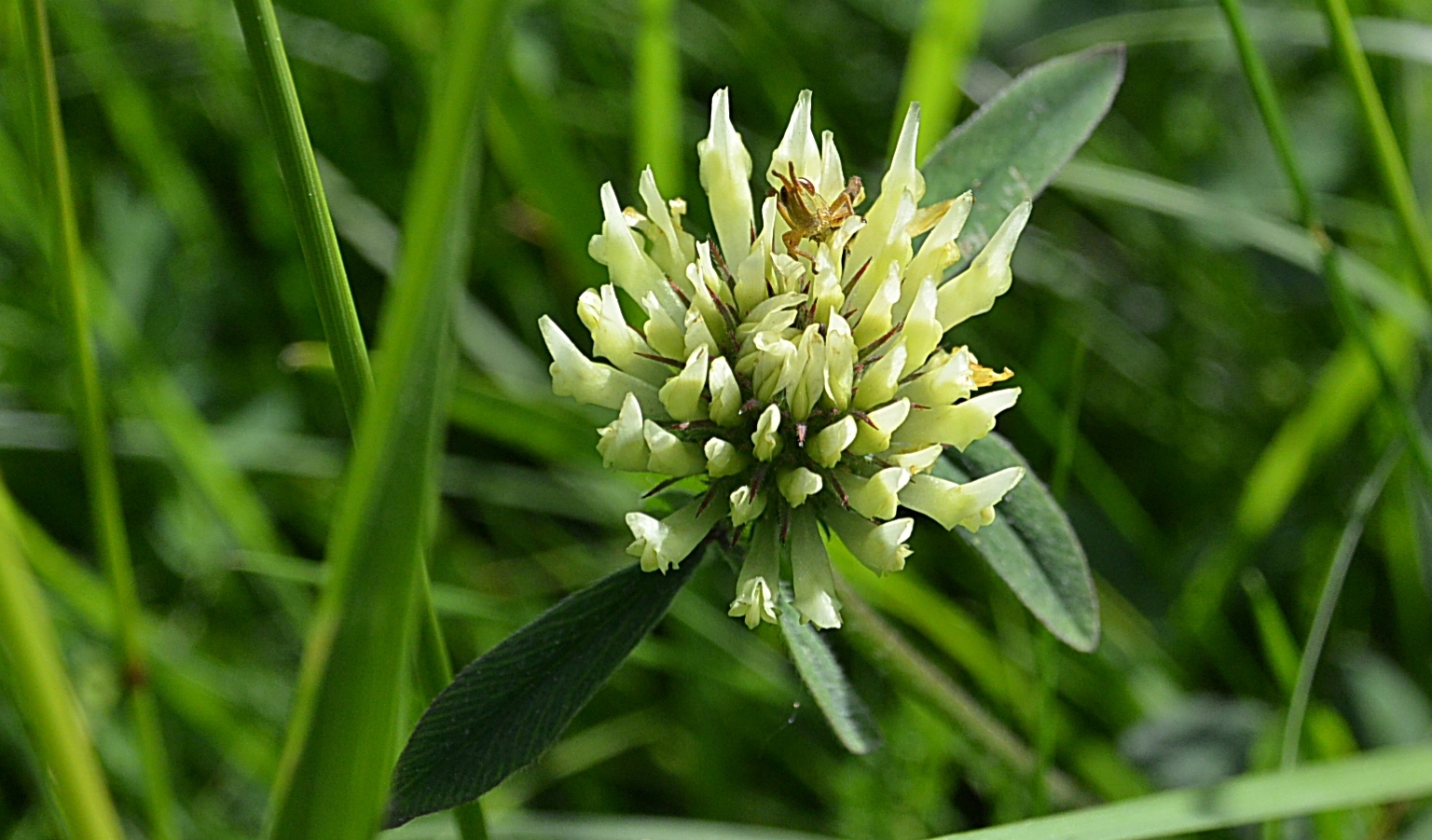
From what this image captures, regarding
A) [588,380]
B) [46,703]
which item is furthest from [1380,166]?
[46,703]

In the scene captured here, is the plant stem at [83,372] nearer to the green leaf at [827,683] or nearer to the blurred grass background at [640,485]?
the blurred grass background at [640,485]

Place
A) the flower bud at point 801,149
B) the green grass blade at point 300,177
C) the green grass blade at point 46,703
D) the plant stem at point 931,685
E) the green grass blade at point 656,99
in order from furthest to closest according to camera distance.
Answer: the green grass blade at point 656,99
the plant stem at point 931,685
the flower bud at point 801,149
the green grass blade at point 300,177
the green grass blade at point 46,703

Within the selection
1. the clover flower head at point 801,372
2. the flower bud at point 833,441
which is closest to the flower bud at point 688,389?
the clover flower head at point 801,372

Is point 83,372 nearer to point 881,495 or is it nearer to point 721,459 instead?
point 721,459

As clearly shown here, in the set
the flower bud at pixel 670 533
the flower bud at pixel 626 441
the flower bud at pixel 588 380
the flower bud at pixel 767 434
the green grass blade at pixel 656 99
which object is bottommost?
the flower bud at pixel 670 533

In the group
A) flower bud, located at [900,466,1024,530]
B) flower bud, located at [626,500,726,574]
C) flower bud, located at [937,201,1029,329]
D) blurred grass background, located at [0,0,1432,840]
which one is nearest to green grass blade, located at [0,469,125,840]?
flower bud, located at [626,500,726,574]

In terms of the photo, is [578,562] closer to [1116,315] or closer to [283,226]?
[283,226]

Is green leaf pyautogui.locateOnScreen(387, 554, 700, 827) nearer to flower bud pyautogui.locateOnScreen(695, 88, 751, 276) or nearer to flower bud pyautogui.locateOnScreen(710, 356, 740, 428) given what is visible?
flower bud pyautogui.locateOnScreen(710, 356, 740, 428)
